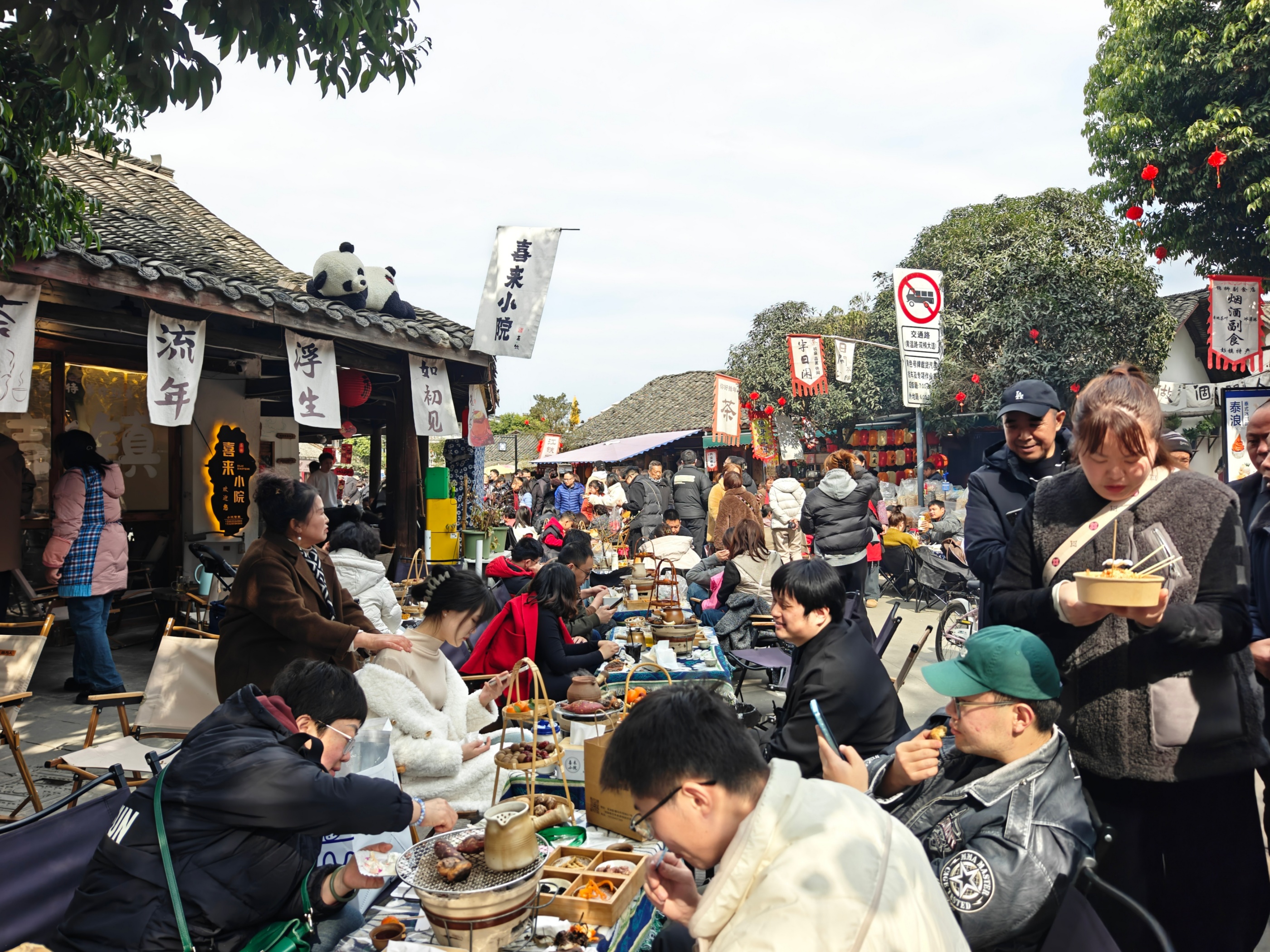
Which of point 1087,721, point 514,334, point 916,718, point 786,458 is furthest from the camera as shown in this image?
point 786,458

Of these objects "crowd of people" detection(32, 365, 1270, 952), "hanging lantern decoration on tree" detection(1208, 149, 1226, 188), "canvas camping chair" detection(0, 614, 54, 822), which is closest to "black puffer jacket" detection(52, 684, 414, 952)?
"crowd of people" detection(32, 365, 1270, 952)

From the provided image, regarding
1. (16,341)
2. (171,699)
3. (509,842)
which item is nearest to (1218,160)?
(509,842)

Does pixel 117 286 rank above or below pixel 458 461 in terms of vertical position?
A: above

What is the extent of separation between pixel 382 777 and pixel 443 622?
956 mm

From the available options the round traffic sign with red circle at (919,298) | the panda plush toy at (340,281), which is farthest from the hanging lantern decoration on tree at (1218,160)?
the panda plush toy at (340,281)

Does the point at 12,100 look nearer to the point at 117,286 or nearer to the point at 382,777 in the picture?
the point at 117,286

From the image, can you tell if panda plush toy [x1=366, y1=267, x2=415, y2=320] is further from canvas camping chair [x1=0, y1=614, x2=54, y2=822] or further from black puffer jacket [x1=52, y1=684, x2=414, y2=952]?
black puffer jacket [x1=52, y1=684, x2=414, y2=952]

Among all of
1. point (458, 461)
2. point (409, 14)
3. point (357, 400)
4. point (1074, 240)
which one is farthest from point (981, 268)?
point (409, 14)

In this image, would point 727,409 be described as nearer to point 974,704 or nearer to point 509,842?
point 974,704

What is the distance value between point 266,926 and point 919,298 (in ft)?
44.2

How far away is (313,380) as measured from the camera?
7777mm

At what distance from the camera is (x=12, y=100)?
164 inches

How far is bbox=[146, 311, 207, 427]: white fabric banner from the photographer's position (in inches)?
253

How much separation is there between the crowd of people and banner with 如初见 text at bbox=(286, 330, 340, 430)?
4866 mm
